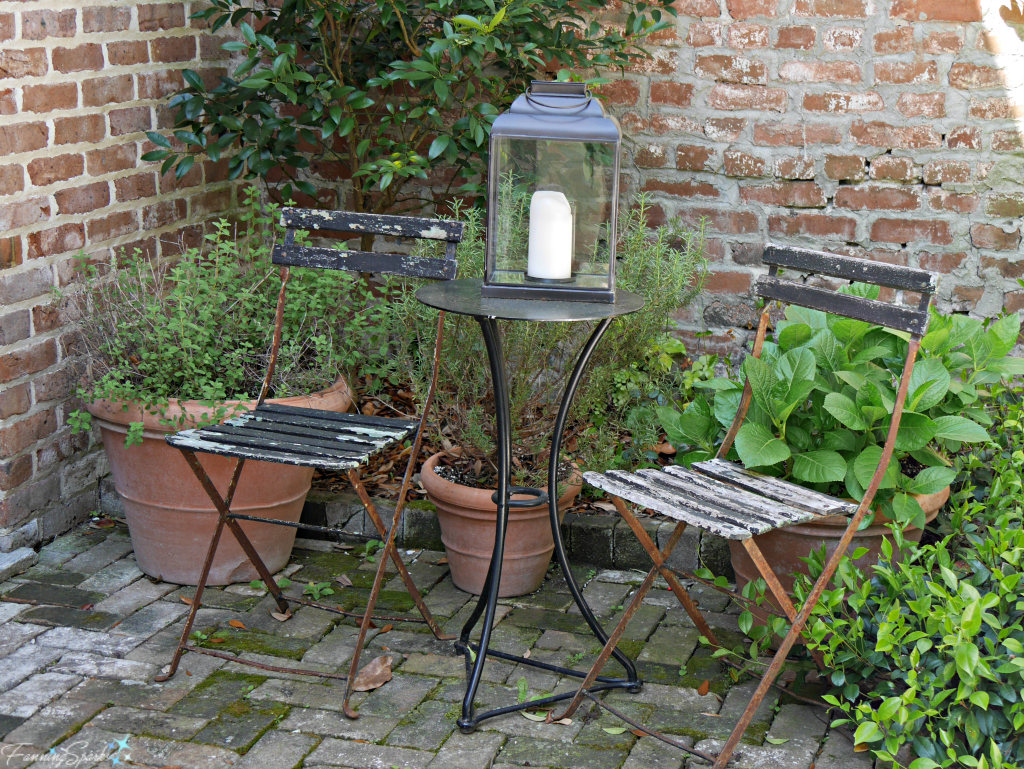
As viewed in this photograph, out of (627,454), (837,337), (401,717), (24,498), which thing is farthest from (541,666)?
(24,498)

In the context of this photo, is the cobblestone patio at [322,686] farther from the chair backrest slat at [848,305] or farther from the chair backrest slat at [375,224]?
the chair backrest slat at [375,224]

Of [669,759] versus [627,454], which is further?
[627,454]

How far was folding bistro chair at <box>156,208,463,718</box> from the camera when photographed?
2811mm

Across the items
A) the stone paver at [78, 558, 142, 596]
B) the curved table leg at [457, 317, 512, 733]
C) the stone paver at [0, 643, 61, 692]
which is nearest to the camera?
the curved table leg at [457, 317, 512, 733]

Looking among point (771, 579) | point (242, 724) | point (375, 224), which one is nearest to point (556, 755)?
point (771, 579)

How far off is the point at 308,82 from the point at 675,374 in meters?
1.80

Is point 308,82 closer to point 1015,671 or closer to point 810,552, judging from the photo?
point 810,552

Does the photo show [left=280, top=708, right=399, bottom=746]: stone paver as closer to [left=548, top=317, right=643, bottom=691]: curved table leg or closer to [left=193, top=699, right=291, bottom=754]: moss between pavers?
[left=193, top=699, right=291, bottom=754]: moss between pavers

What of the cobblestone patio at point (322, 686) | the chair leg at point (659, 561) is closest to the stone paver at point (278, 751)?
the cobblestone patio at point (322, 686)

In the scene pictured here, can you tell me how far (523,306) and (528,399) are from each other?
3.16 feet

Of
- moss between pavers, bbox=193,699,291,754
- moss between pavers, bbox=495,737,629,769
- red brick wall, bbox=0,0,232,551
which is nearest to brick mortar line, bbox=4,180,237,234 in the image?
red brick wall, bbox=0,0,232,551

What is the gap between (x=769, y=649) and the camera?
121 inches

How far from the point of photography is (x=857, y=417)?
2785 mm

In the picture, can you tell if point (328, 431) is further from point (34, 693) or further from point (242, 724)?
point (34, 693)
